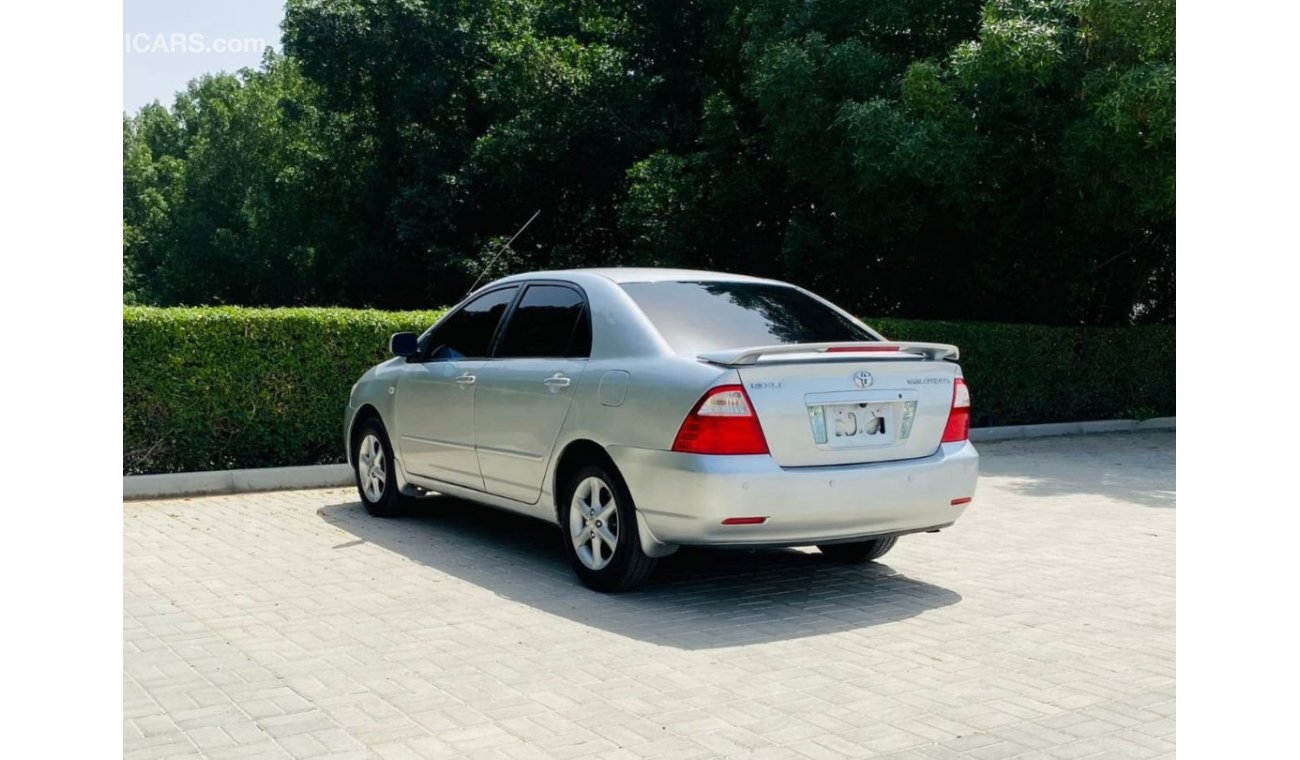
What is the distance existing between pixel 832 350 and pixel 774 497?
2.91 ft

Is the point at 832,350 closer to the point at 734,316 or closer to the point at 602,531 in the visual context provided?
the point at 734,316

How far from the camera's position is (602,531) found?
21.9ft

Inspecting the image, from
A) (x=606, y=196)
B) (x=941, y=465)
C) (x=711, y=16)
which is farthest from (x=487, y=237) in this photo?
(x=941, y=465)

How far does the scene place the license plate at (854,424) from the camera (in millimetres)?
6195

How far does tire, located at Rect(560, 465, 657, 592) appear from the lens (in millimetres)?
6457

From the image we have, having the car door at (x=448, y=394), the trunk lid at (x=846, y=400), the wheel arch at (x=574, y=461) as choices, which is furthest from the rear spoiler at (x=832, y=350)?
the car door at (x=448, y=394)

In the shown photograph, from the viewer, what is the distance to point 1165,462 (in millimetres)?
13453

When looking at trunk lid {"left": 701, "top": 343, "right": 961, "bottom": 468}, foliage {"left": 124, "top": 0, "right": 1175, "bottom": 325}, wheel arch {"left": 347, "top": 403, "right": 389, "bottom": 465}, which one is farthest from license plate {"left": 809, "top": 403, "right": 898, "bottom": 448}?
foliage {"left": 124, "top": 0, "right": 1175, "bottom": 325}

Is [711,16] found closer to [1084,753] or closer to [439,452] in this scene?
[439,452]

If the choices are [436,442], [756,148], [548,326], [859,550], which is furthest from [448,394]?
[756,148]

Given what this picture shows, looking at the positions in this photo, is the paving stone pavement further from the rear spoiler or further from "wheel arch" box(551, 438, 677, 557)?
the rear spoiler

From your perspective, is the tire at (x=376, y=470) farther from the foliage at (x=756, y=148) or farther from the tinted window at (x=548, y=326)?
the foliage at (x=756, y=148)

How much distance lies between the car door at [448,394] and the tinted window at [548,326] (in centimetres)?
23

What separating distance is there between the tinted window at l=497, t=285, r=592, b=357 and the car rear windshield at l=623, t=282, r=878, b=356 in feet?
1.27
